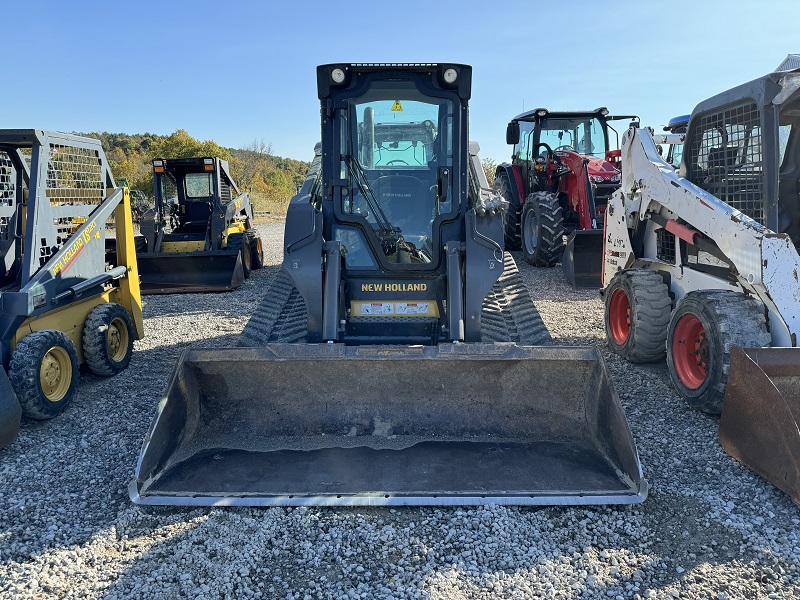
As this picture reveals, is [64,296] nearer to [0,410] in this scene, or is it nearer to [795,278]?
[0,410]

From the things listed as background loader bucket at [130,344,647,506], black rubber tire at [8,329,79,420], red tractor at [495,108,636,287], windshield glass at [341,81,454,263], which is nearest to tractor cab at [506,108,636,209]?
red tractor at [495,108,636,287]

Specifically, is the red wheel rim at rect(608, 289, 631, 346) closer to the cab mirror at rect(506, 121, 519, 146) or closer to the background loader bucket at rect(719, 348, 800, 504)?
the background loader bucket at rect(719, 348, 800, 504)

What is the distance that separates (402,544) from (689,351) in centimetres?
296

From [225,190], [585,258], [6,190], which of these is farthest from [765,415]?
[225,190]

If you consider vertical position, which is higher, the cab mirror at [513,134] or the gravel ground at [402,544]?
the cab mirror at [513,134]

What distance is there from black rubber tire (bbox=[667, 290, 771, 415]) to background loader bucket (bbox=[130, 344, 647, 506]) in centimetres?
101

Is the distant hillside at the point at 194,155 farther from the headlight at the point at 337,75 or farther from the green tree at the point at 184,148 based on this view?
the headlight at the point at 337,75

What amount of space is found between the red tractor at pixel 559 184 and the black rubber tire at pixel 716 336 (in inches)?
160

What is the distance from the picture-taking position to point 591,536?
9.46ft

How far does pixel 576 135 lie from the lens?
10766 millimetres

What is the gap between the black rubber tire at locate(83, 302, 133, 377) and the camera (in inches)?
205

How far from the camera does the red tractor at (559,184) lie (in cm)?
945

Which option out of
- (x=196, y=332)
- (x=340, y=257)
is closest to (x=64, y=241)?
(x=196, y=332)

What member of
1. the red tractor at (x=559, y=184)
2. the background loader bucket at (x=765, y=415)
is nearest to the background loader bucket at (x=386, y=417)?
Result: the background loader bucket at (x=765, y=415)
